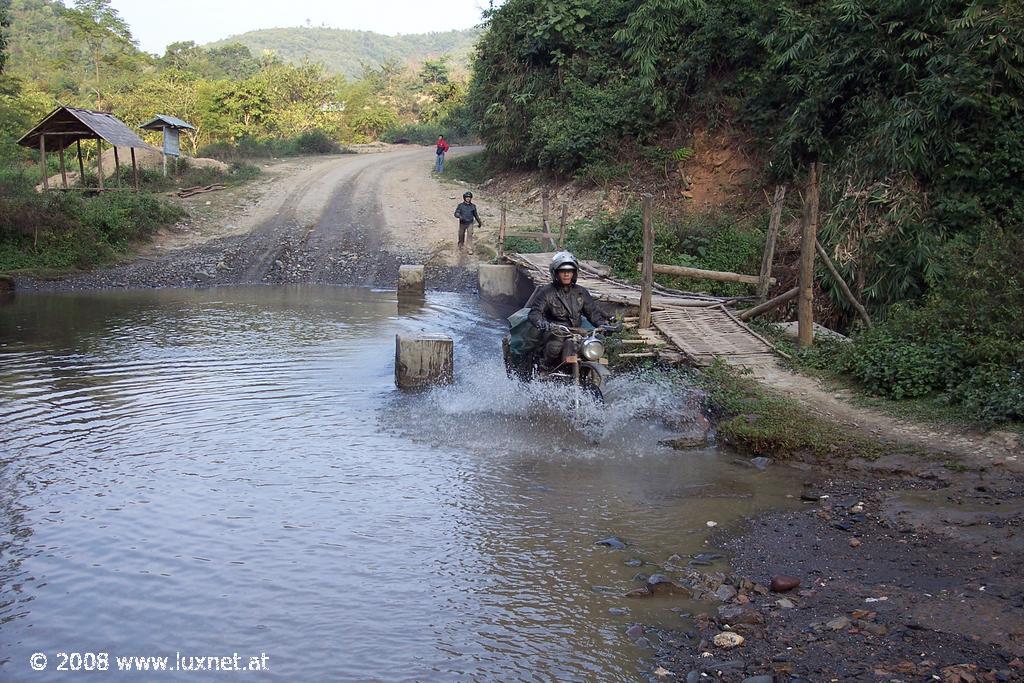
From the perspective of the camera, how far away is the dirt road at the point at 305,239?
874 inches

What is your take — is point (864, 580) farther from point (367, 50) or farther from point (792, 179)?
point (367, 50)

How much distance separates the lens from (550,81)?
95.4ft

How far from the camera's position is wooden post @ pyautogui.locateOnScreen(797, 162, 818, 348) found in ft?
36.4

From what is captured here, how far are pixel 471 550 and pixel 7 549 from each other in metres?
3.35

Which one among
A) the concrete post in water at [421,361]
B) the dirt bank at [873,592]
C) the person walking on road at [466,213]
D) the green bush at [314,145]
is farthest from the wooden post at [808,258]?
the green bush at [314,145]

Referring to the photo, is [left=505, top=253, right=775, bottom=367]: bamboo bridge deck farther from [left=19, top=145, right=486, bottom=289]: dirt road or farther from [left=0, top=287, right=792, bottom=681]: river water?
[left=19, top=145, right=486, bottom=289]: dirt road

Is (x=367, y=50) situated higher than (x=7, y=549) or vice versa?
(x=367, y=50)

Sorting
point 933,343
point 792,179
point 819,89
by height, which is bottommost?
point 933,343

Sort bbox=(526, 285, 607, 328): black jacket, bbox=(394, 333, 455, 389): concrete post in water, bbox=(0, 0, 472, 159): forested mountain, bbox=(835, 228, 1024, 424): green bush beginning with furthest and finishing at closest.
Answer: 1. bbox=(0, 0, 472, 159): forested mountain
2. bbox=(394, 333, 455, 389): concrete post in water
3. bbox=(526, 285, 607, 328): black jacket
4. bbox=(835, 228, 1024, 424): green bush

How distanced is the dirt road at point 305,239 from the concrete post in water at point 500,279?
7.44 feet

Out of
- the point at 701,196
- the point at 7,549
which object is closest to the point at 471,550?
the point at 7,549

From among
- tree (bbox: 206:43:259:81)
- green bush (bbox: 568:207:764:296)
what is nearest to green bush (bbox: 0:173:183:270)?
green bush (bbox: 568:207:764:296)
